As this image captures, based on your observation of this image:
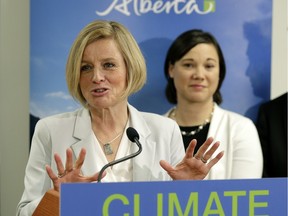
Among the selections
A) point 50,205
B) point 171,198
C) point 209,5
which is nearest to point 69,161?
point 50,205

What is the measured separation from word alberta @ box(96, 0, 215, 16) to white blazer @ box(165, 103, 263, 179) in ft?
1.77

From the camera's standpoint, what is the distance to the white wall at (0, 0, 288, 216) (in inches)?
90.5

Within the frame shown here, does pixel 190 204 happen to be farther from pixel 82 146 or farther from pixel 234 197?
pixel 82 146

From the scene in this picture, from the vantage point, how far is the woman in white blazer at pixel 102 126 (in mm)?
2160

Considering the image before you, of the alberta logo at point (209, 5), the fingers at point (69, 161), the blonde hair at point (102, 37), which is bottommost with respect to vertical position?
the fingers at point (69, 161)

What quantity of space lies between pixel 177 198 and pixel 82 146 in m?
0.80

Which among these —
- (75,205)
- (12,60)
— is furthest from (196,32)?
(75,205)

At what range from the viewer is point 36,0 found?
7.86 ft

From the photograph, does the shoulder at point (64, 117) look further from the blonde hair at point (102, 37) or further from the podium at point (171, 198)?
the podium at point (171, 198)

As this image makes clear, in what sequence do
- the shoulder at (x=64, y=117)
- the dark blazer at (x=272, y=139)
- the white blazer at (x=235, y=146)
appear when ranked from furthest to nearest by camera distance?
1. the dark blazer at (x=272, y=139)
2. the white blazer at (x=235, y=146)
3. the shoulder at (x=64, y=117)

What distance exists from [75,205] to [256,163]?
146 cm

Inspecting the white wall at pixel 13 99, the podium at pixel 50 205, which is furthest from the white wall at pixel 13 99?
the podium at pixel 50 205

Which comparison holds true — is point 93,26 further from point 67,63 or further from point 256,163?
point 256,163

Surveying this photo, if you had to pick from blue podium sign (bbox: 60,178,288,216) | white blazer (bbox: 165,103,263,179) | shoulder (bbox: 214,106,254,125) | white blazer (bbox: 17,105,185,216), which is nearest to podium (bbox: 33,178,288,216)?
blue podium sign (bbox: 60,178,288,216)
